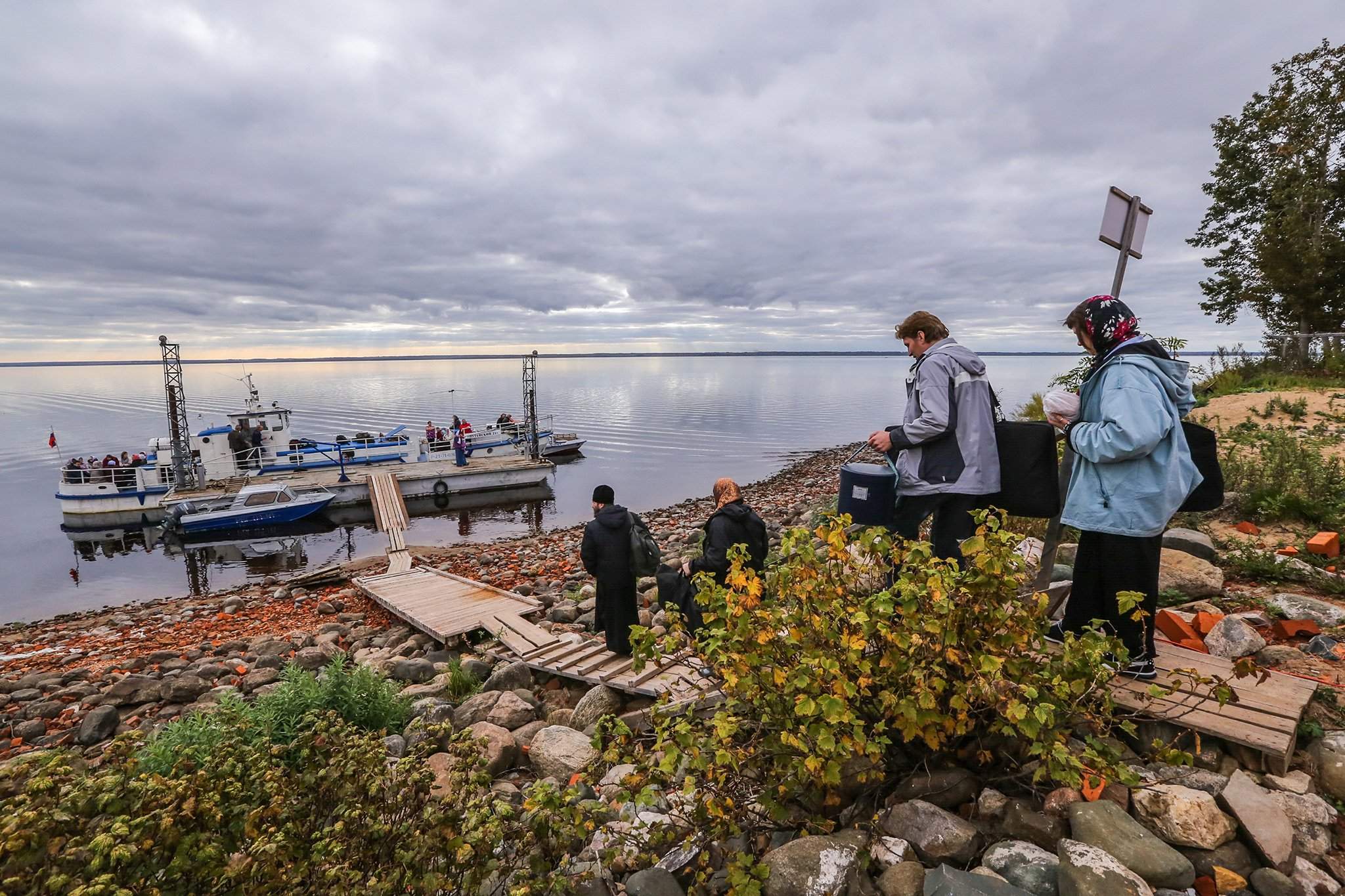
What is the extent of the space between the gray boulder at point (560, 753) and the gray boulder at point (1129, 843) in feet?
10.1

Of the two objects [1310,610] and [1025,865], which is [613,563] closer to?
[1025,865]

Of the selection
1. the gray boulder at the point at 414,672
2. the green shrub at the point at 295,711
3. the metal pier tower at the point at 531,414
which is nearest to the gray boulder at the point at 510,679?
the green shrub at the point at 295,711

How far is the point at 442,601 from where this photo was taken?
33.2 feet

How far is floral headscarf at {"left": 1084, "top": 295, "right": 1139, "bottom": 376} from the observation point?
10.5ft

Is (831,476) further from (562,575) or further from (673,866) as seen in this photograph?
(673,866)

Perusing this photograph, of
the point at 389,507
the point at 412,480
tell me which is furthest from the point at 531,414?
the point at 389,507

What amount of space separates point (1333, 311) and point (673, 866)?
26.7m

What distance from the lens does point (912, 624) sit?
2402 mm

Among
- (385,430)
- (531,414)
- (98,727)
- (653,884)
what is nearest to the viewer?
(653,884)

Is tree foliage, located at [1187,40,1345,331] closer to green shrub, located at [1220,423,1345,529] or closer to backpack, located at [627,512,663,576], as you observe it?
green shrub, located at [1220,423,1345,529]

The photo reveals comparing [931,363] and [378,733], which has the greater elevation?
[931,363]

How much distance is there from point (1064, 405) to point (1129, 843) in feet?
6.64

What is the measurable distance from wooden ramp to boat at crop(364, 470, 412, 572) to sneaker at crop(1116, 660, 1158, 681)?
21.2m

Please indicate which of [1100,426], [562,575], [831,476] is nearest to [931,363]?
[1100,426]
